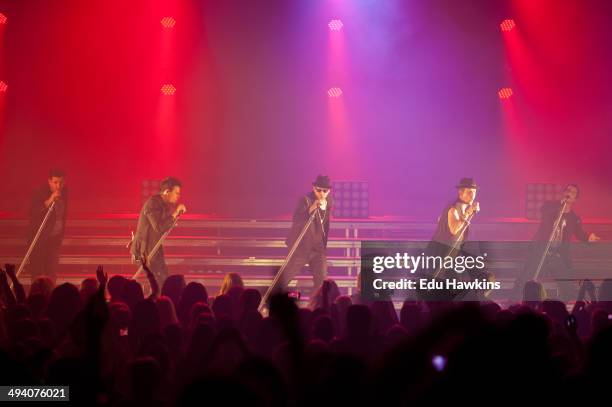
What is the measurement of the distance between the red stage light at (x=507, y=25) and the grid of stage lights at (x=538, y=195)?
3577 millimetres

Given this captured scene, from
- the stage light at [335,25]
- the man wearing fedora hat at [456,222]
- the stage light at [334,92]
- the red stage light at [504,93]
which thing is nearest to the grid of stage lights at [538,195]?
the red stage light at [504,93]

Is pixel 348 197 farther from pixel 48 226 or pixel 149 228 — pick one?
pixel 48 226

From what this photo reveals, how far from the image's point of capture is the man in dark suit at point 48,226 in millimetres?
11133

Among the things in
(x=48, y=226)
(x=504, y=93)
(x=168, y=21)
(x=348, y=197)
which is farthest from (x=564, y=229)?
(x=168, y=21)

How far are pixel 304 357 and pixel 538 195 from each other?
11.9 m

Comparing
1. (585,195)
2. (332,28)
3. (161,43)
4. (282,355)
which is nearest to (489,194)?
(585,195)

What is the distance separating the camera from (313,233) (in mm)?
10484

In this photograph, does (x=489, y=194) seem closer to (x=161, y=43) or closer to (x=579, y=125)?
(x=579, y=125)

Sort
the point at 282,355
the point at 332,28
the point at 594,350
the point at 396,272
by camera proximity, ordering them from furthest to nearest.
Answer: the point at 332,28, the point at 396,272, the point at 282,355, the point at 594,350

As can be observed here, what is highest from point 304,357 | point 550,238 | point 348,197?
point 348,197

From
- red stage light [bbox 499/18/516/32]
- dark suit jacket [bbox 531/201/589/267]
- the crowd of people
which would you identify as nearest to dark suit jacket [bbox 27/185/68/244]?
the crowd of people

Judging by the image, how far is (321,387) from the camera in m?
1.63

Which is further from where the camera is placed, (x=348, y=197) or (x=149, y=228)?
(x=348, y=197)

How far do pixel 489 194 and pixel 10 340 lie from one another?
12.3 m
